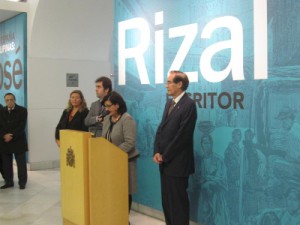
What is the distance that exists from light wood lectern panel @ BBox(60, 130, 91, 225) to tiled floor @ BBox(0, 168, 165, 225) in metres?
0.90

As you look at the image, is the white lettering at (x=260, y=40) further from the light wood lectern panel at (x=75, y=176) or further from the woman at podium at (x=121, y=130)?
the light wood lectern panel at (x=75, y=176)

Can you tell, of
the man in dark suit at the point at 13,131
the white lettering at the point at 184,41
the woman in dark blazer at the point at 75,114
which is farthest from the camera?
the man in dark suit at the point at 13,131

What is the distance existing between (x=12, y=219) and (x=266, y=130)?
A: 10.5 feet

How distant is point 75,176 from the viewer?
3951 millimetres

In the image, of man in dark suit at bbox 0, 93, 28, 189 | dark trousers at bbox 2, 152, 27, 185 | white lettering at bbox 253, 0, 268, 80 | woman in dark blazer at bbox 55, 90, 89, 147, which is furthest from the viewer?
dark trousers at bbox 2, 152, 27, 185

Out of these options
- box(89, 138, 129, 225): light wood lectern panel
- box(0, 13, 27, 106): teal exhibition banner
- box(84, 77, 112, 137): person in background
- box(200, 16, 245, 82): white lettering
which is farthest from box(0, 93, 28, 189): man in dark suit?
box(200, 16, 245, 82): white lettering

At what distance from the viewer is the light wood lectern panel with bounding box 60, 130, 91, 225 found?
3.82m

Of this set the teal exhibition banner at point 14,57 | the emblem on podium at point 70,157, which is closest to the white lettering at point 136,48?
the emblem on podium at point 70,157

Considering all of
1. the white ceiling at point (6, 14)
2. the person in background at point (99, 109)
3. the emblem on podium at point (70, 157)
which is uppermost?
the white ceiling at point (6, 14)

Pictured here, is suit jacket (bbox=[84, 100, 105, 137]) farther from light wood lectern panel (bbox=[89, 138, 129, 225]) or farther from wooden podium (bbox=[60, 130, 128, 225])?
light wood lectern panel (bbox=[89, 138, 129, 225])

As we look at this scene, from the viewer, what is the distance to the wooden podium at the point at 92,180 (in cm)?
382

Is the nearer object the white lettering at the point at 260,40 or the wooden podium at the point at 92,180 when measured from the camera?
the white lettering at the point at 260,40

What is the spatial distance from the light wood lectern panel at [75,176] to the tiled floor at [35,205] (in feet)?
2.95

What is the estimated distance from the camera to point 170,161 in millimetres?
3975
